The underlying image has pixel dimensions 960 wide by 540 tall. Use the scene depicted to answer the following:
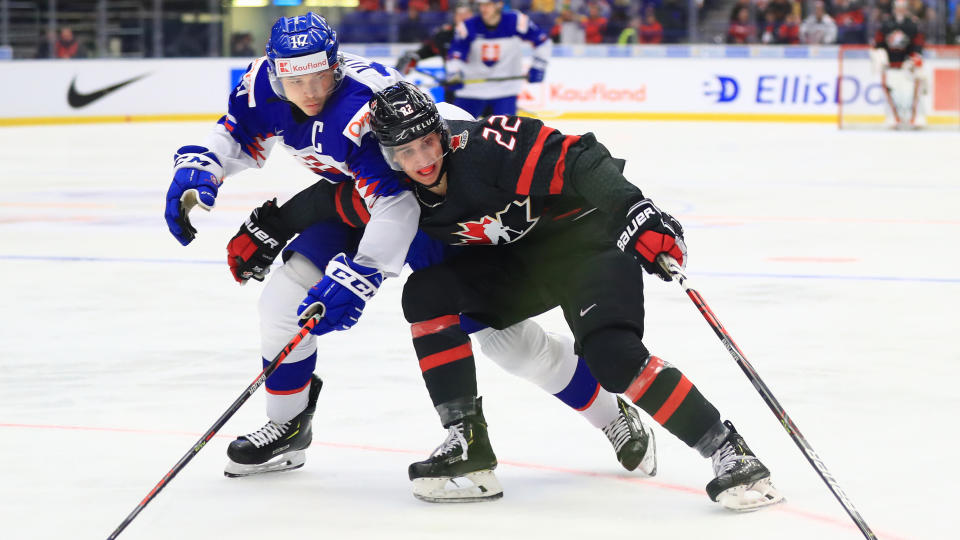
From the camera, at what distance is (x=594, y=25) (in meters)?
17.0

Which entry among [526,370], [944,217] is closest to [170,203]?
[526,370]

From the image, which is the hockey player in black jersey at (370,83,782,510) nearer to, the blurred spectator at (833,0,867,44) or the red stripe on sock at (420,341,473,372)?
the red stripe on sock at (420,341,473,372)

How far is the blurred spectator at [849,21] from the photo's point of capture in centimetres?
1659

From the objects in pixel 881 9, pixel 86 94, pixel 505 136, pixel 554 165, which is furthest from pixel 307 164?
pixel 881 9

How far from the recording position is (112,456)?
3148 millimetres

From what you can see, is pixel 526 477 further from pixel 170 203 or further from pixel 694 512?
pixel 170 203

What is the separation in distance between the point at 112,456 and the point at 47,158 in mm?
9407

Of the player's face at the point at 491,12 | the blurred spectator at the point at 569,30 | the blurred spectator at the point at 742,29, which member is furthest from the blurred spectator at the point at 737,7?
the player's face at the point at 491,12

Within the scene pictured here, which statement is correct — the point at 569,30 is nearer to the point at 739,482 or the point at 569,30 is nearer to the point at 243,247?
the point at 243,247

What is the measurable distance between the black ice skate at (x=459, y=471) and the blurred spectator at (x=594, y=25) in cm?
1448

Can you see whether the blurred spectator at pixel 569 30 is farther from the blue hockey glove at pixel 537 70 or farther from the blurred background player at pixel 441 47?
the blue hockey glove at pixel 537 70

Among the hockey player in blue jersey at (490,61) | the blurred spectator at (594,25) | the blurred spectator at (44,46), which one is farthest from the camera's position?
the blurred spectator at (594,25)

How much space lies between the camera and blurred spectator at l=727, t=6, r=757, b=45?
55.0 feet

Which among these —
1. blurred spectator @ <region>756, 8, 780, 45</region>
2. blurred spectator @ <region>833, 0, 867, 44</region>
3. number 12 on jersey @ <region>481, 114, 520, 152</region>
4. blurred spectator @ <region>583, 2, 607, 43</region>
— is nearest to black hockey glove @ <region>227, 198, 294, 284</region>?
number 12 on jersey @ <region>481, 114, 520, 152</region>
